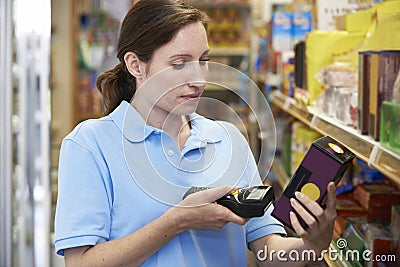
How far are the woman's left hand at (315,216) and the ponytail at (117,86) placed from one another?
1.76 feet

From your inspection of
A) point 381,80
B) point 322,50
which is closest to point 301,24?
point 322,50

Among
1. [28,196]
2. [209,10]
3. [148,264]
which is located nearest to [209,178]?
[148,264]

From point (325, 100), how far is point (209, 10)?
531 centimetres

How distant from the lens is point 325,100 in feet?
8.18

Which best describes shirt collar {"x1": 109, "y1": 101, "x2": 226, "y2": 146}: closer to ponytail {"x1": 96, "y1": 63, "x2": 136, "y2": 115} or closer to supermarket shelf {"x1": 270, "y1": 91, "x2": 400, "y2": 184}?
ponytail {"x1": 96, "y1": 63, "x2": 136, "y2": 115}

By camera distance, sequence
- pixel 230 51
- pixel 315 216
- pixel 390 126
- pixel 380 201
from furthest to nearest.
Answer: pixel 230 51 → pixel 380 201 → pixel 390 126 → pixel 315 216

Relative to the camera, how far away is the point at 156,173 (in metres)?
1.63

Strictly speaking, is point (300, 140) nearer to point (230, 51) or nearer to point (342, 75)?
point (342, 75)

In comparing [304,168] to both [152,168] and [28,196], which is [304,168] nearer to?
[152,168]

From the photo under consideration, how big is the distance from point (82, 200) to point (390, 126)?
69 cm

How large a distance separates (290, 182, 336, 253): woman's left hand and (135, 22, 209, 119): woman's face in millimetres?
328

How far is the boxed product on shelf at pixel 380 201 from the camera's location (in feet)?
7.45

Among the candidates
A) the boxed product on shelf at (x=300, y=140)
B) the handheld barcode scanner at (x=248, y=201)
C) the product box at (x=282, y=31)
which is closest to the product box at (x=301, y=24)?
the product box at (x=282, y=31)

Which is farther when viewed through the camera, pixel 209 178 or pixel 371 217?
pixel 371 217
